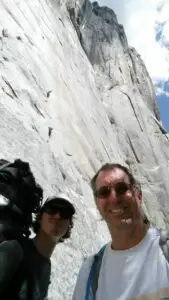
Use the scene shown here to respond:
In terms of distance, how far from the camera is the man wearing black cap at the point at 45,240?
3.41m

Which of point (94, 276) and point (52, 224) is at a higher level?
point (52, 224)

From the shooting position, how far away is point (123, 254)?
9.80 feet

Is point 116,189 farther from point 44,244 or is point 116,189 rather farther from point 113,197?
point 44,244

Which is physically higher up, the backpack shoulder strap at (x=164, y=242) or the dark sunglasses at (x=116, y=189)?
the dark sunglasses at (x=116, y=189)

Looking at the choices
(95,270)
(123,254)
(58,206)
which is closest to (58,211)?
(58,206)

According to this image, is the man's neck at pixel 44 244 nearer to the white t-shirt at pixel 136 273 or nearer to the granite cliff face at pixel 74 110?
the white t-shirt at pixel 136 273

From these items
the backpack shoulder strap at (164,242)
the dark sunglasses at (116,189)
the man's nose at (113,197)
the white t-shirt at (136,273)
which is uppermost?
the dark sunglasses at (116,189)

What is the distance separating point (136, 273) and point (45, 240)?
118 centimetres

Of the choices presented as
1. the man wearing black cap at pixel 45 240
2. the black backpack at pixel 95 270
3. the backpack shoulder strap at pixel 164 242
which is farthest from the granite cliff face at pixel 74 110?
the backpack shoulder strap at pixel 164 242

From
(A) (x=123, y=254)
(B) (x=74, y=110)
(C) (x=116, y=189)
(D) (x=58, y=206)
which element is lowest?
(A) (x=123, y=254)

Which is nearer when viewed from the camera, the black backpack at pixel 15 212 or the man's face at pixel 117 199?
the man's face at pixel 117 199

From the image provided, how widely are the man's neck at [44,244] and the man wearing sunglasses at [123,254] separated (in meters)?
0.65

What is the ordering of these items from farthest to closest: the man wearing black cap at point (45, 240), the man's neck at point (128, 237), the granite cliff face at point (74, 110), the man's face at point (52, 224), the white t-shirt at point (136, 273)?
the granite cliff face at point (74, 110) < the man's face at point (52, 224) < the man wearing black cap at point (45, 240) < the man's neck at point (128, 237) < the white t-shirt at point (136, 273)

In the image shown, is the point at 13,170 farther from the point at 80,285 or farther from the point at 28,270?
the point at 80,285
